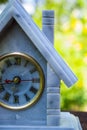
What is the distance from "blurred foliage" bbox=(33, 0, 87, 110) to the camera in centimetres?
506

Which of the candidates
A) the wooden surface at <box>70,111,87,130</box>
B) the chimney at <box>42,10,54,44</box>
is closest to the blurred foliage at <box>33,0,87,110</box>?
the wooden surface at <box>70,111,87,130</box>

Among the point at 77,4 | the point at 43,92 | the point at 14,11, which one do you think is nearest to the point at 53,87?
the point at 43,92

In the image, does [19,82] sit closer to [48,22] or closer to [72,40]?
[48,22]

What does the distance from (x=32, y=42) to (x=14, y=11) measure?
159mm

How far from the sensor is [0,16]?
1979mm

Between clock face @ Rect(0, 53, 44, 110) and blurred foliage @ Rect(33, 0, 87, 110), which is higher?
blurred foliage @ Rect(33, 0, 87, 110)

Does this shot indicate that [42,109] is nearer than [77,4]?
Yes

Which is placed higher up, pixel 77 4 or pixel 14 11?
pixel 77 4

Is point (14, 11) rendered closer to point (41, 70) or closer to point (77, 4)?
point (41, 70)

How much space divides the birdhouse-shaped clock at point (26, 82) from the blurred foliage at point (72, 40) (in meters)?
2.95

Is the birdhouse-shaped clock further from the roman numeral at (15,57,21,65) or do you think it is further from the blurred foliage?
the blurred foliage

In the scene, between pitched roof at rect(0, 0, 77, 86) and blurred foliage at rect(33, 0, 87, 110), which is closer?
pitched roof at rect(0, 0, 77, 86)

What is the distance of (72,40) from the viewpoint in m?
5.17

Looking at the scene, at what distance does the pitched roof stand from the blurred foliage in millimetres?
2991
